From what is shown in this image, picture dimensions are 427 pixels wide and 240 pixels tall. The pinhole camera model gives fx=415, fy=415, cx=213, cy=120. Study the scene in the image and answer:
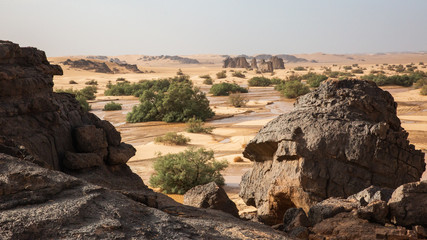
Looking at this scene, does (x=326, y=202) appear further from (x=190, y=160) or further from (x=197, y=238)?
(x=190, y=160)

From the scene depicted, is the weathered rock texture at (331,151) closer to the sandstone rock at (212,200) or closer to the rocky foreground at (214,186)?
the rocky foreground at (214,186)

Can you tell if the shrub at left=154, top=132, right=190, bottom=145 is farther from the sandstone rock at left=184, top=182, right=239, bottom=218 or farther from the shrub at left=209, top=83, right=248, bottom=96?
the shrub at left=209, top=83, right=248, bottom=96

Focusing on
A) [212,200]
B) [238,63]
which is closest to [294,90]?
[212,200]

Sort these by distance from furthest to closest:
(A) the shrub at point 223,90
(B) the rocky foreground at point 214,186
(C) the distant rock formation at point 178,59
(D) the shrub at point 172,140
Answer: (C) the distant rock formation at point 178,59 < (A) the shrub at point 223,90 < (D) the shrub at point 172,140 < (B) the rocky foreground at point 214,186

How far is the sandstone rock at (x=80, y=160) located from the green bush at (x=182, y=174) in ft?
17.2

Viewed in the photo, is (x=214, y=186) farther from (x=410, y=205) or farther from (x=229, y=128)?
(x=229, y=128)

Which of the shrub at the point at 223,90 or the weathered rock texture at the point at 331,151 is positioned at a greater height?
the weathered rock texture at the point at 331,151

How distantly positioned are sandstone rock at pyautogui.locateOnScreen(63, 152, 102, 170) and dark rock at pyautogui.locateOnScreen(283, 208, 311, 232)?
2.65m

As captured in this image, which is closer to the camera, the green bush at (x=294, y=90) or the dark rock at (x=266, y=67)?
the green bush at (x=294, y=90)

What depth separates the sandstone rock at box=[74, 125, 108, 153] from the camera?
5.74m

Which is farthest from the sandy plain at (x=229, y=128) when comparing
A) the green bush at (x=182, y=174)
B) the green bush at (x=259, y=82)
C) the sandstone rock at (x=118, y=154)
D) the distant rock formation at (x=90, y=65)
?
the distant rock formation at (x=90, y=65)

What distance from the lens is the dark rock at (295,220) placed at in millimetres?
4816

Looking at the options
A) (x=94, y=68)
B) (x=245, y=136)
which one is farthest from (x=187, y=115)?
(x=94, y=68)

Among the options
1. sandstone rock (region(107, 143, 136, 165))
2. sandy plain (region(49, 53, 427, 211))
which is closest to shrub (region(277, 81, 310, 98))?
sandy plain (region(49, 53, 427, 211))
